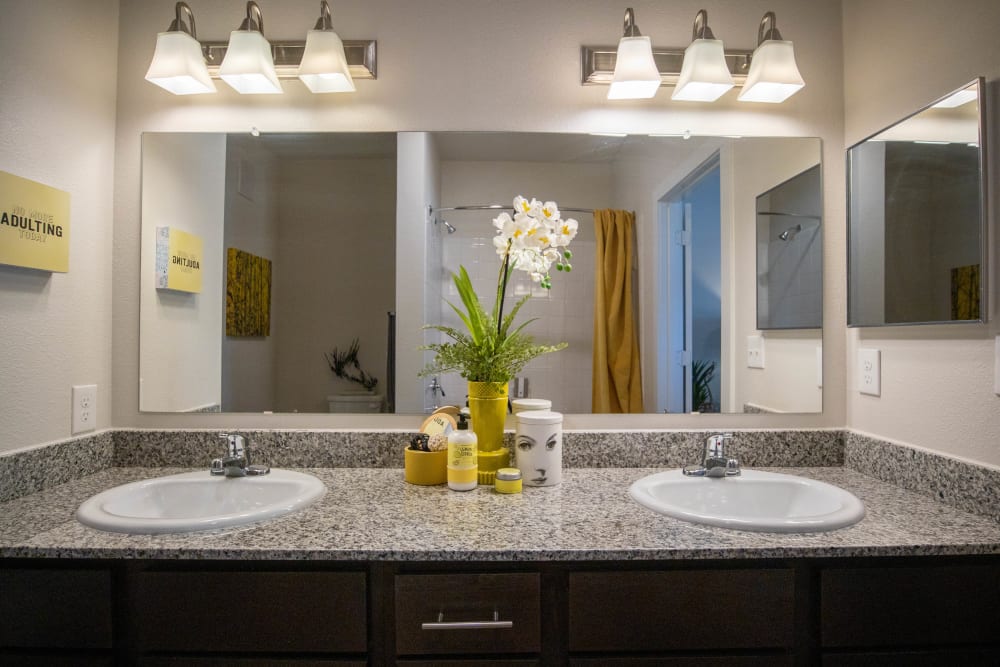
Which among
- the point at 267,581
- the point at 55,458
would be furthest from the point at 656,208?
the point at 55,458

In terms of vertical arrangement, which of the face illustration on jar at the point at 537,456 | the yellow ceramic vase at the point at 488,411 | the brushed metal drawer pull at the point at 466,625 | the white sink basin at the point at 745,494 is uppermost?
the yellow ceramic vase at the point at 488,411

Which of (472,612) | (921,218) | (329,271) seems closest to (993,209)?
(921,218)

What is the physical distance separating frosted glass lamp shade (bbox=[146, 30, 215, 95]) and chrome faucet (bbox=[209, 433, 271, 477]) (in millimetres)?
987

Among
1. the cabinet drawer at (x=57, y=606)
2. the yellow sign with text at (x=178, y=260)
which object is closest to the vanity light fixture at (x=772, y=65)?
the yellow sign with text at (x=178, y=260)

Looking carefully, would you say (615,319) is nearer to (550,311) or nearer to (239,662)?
(550,311)

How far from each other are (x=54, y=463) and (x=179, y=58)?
111 centimetres

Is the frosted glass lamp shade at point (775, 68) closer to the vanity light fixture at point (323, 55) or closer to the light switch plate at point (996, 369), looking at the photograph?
the light switch plate at point (996, 369)

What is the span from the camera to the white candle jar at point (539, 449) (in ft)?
4.50

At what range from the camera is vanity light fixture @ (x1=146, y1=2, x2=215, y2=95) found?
57.4 inches

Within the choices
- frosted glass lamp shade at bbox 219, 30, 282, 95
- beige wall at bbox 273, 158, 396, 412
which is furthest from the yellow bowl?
frosted glass lamp shade at bbox 219, 30, 282, 95

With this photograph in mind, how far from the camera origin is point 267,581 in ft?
3.32

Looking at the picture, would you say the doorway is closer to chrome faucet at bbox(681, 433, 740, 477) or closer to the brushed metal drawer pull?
chrome faucet at bbox(681, 433, 740, 477)

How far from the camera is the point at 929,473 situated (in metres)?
1.28

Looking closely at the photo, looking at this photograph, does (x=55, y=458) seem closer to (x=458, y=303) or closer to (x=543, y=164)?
(x=458, y=303)
